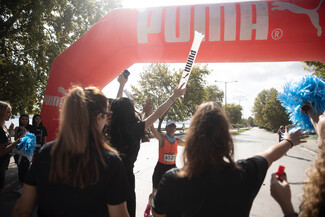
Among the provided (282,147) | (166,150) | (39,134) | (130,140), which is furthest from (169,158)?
(39,134)

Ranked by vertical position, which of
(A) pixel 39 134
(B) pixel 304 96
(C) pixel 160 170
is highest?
(B) pixel 304 96

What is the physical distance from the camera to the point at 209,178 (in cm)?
112

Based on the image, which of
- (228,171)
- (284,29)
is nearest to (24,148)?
(228,171)

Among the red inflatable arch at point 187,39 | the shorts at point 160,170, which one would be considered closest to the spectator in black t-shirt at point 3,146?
the red inflatable arch at point 187,39

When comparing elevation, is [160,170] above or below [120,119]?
below

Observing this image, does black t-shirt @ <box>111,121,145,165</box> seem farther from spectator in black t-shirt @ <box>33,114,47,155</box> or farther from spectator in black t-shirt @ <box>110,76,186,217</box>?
spectator in black t-shirt @ <box>33,114,47,155</box>

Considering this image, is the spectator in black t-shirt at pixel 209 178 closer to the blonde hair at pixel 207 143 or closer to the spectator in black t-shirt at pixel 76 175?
the blonde hair at pixel 207 143

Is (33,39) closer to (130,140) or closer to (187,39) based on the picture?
(187,39)

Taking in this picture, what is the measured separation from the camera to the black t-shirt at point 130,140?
197 cm

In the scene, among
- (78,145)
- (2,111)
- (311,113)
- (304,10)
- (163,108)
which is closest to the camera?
(78,145)

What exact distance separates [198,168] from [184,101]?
27.6 metres

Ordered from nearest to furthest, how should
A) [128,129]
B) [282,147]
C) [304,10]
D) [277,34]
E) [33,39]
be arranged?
[282,147]
[128,129]
[304,10]
[277,34]
[33,39]

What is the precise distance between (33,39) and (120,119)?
7412 mm

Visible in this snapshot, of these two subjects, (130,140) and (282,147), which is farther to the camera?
(130,140)
